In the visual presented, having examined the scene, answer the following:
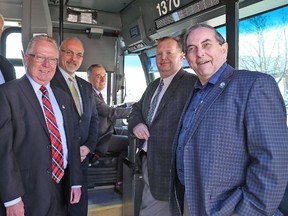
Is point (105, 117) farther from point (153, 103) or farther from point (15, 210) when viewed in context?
point (15, 210)

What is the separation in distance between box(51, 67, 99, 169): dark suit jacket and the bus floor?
0.69 meters

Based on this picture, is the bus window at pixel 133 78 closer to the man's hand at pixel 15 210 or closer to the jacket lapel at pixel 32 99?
the jacket lapel at pixel 32 99

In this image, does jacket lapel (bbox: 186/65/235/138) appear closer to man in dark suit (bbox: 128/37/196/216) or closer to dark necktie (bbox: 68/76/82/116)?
man in dark suit (bbox: 128/37/196/216)

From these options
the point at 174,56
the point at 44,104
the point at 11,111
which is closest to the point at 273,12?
the point at 174,56

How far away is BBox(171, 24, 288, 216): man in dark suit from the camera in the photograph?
1079mm

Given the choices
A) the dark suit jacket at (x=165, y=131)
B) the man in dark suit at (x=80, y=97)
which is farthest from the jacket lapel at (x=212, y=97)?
the man in dark suit at (x=80, y=97)

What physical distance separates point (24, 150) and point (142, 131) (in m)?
0.75

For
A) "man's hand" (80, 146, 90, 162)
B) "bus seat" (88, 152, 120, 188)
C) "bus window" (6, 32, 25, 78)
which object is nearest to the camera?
Result: "man's hand" (80, 146, 90, 162)

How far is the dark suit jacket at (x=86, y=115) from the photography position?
7.36ft

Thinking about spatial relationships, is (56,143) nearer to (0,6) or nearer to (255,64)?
(255,64)

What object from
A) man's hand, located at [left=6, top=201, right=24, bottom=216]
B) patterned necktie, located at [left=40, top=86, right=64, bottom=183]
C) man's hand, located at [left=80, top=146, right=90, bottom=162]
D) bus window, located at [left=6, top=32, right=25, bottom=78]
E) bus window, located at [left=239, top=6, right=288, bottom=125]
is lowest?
man's hand, located at [left=6, top=201, right=24, bottom=216]

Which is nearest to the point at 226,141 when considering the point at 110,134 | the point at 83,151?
the point at 83,151

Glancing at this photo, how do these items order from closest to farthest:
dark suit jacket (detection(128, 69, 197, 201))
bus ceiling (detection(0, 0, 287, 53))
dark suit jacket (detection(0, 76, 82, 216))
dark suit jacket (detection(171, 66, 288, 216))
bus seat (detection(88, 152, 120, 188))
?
1. dark suit jacket (detection(171, 66, 288, 216))
2. dark suit jacket (detection(0, 76, 82, 216))
3. dark suit jacket (detection(128, 69, 197, 201))
4. bus ceiling (detection(0, 0, 287, 53))
5. bus seat (detection(88, 152, 120, 188))

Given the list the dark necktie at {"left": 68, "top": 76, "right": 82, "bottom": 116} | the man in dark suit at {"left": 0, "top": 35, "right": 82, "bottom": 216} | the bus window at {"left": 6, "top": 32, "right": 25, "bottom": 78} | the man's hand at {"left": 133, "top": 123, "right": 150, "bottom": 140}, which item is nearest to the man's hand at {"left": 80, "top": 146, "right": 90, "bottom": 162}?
the dark necktie at {"left": 68, "top": 76, "right": 82, "bottom": 116}
